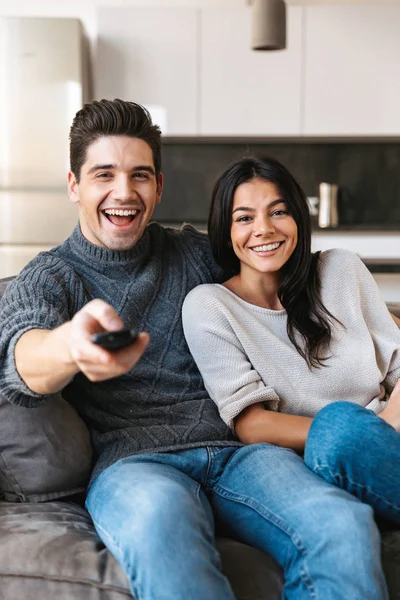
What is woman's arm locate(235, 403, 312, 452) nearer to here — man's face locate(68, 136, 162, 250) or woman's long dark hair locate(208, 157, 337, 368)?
woman's long dark hair locate(208, 157, 337, 368)

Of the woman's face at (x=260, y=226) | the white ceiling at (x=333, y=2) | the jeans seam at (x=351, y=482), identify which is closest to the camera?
the jeans seam at (x=351, y=482)

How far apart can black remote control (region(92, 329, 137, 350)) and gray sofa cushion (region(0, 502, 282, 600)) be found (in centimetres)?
46

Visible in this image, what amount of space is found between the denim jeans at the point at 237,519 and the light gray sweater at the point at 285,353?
0.16 metres

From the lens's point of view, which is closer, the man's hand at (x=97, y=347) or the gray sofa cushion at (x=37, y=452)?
the man's hand at (x=97, y=347)

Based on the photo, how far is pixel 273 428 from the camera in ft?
5.41

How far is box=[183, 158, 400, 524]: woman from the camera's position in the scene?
1474mm

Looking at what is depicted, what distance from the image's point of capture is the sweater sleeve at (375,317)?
1.84 metres

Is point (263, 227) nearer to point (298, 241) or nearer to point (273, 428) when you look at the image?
point (298, 241)

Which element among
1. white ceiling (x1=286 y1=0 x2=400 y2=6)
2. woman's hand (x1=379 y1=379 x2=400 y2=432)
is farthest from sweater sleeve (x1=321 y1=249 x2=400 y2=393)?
white ceiling (x1=286 y1=0 x2=400 y2=6)

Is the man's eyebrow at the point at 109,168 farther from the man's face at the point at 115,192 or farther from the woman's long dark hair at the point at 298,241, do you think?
the woman's long dark hair at the point at 298,241

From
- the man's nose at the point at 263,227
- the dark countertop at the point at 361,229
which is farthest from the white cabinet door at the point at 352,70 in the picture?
the man's nose at the point at 263,227

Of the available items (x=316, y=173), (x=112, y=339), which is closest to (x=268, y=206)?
(x=112, y=339)

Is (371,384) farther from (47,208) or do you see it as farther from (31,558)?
(47,208)

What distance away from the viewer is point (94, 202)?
1781 mm
